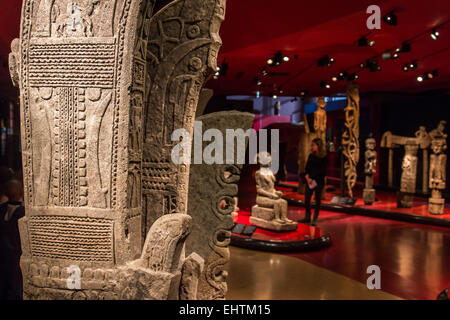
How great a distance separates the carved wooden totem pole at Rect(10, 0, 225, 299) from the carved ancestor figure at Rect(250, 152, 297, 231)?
462 cm

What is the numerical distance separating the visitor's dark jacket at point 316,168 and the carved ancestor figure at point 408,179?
8.97 ft

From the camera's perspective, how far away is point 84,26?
1898 mm

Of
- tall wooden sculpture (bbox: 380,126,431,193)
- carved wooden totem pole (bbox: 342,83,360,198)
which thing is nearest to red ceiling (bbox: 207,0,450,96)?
carved wooden totem pole (bbox: 342,83,360,198)

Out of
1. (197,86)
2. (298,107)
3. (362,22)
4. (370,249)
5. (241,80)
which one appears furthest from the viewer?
(298,107)

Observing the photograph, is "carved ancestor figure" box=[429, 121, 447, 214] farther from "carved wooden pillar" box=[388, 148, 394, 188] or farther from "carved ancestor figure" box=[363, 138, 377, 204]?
"carved wooden pillar" box=[388, 148, 394, 188]

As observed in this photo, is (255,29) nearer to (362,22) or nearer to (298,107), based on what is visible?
(362,22)

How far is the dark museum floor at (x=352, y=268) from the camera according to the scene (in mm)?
4203

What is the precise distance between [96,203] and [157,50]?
1.01 metres

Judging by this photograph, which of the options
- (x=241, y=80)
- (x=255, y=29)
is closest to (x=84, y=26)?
(x=255, y=29)

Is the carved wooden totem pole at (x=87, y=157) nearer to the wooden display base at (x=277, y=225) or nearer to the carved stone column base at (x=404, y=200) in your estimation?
the wooden display base at (x=277, y=225)

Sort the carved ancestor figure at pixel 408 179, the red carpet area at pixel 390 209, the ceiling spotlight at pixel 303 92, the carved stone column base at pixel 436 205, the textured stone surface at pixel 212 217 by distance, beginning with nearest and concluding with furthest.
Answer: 1. the textured stone surface at pixel 212 217
2. the red carpet area at pixel 390 209
3. the carved stone column base at pixel 436 205
4. the carved ancestor figure at pixel 408 179
5. the ceiling spotlight at pixel 303 92

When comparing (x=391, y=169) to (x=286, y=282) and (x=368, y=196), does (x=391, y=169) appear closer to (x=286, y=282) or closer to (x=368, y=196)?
(x=368, y=196)

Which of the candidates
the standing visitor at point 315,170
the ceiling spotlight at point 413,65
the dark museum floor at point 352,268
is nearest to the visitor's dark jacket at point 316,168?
the standing visitor at point 315,170

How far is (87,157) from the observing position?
6.29 ft
